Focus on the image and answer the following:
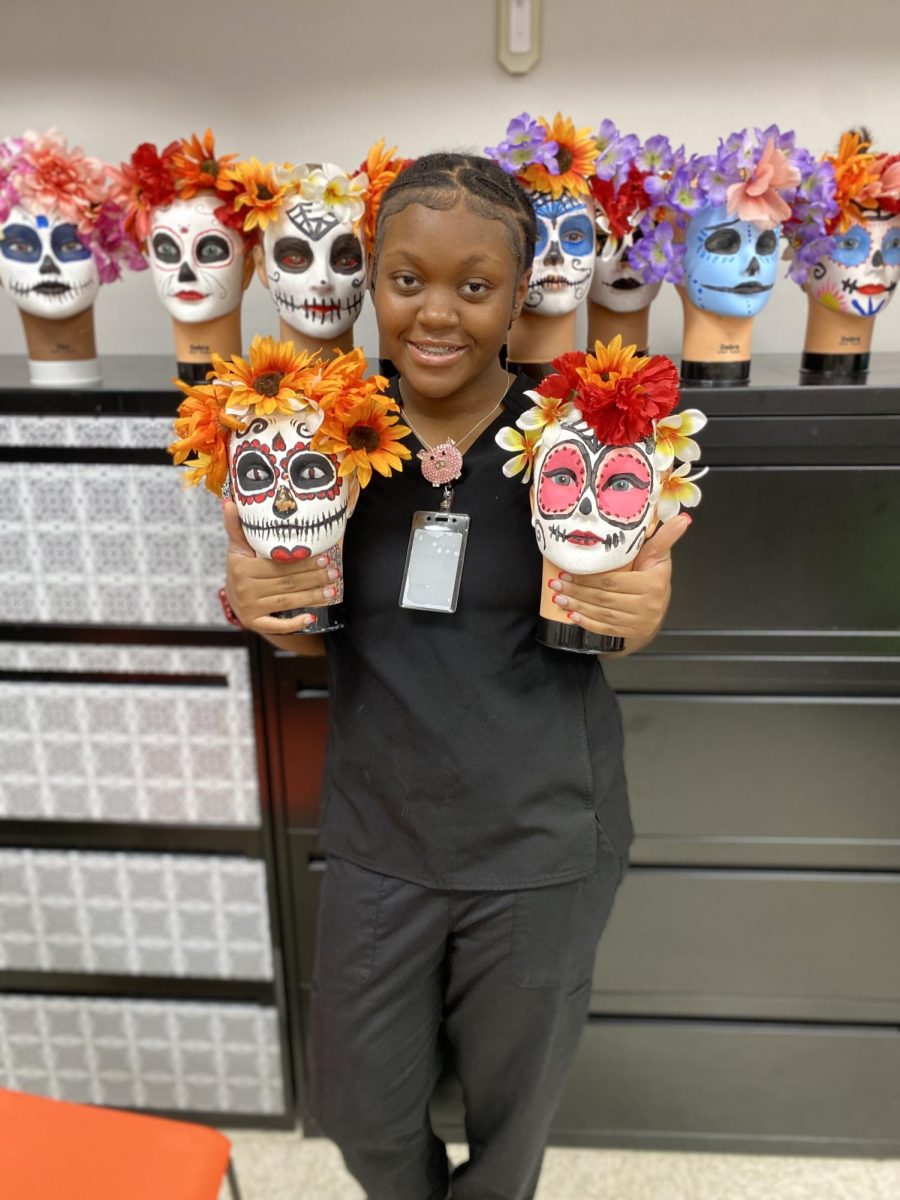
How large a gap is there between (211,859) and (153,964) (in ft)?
0.83

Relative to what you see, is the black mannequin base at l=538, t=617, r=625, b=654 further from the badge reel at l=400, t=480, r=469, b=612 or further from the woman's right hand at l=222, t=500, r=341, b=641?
the woman's right hand at l=222, t=500, r=341, b=641

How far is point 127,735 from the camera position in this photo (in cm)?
153

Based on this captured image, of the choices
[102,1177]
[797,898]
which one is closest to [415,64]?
[797,898]

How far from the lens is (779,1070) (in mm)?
1638

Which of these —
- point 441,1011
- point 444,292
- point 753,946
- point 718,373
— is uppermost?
point 444,292

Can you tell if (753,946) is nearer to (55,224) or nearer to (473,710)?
(473,710)

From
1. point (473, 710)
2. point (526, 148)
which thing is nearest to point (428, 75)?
point (526, 148)

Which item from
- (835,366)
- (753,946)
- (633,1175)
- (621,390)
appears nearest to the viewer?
(621,390)

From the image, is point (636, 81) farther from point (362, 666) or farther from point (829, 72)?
point (362, 666)

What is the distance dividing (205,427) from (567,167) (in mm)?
663

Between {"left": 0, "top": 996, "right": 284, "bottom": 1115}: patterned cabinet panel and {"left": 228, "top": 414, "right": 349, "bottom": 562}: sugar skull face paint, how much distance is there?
1069 millimetres

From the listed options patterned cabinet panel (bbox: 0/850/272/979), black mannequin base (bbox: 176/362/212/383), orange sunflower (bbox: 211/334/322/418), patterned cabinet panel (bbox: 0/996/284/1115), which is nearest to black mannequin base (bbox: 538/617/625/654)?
orange sunflower (bbox: 211/334/322/418)

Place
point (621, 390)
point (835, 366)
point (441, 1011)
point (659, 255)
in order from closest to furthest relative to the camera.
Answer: point (621, 390), point (441, 1011), point (659, 255), point (835, 366)

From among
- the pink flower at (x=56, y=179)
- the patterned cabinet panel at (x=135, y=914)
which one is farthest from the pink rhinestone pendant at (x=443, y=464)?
the patterned cabinet panel at (x=135, y=914)
